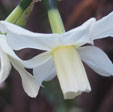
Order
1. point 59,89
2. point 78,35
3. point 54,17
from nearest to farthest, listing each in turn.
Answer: point 78,35
point 54,17
point 59,89

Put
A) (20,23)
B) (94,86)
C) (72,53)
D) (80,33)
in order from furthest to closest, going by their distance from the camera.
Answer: (94,86) < (20,23) < (72,53) < (80,33)

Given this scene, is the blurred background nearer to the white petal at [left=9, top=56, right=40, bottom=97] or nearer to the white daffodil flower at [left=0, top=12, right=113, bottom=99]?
the white daffodil flower at [left=0, top=12, right=113, bottom=99]

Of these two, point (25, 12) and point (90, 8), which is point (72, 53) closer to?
point (25, 12)

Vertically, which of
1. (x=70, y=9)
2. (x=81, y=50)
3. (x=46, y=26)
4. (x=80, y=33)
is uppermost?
(x=80, y=33)

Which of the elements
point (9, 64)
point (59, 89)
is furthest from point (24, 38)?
point (59, 89)

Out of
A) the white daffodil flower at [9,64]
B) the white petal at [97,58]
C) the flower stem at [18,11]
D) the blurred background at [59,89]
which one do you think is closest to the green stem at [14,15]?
the flower stem at [18,11]

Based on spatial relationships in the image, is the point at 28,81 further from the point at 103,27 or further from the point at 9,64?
the point at 103,27

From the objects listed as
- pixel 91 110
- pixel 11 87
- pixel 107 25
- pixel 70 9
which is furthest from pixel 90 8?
pixel 107 25
